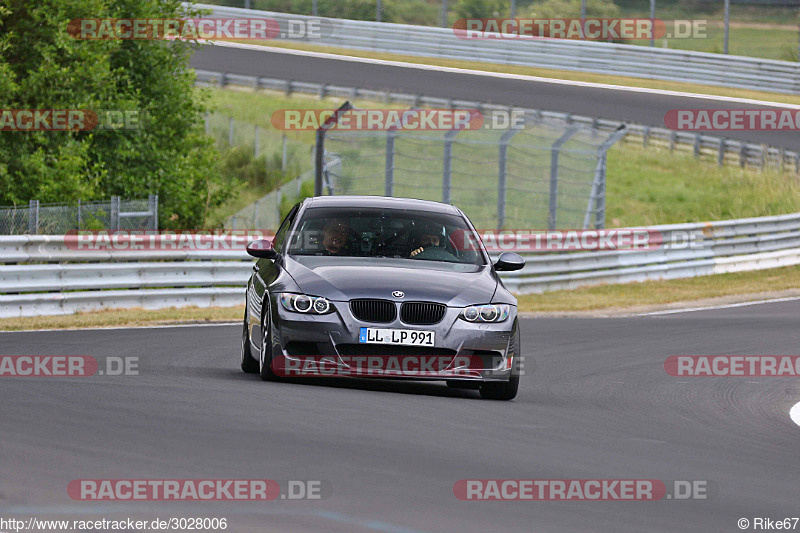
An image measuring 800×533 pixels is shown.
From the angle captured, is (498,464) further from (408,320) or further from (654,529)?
(408,320)

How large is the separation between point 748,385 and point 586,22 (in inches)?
1376

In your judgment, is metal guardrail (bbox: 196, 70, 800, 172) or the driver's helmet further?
metal guardrail (bbox: 196, 70, 800, 172)

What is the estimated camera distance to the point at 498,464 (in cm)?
741

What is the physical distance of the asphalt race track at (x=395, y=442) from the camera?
6199mm

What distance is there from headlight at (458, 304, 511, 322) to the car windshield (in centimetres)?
96

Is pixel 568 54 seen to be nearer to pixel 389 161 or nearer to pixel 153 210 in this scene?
pixel 389 161

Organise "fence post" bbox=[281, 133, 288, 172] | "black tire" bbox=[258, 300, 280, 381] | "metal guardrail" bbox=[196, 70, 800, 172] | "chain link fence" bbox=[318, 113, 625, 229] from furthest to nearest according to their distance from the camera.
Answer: "metal guardrail" bbox=[196, 70, 800, 172]
"fence post" bbox=[281, 133, 288, 172]
"chain link fence" bbox=[318, 113, 625, 229]
"black tire" bbox=[258, 300, 280, 381]

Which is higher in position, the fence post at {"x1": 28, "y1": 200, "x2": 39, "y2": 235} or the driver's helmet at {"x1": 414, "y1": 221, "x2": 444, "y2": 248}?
the driver's helmet at {"x1": 414, "y1": 221, "x2": 444, "y2": 248}

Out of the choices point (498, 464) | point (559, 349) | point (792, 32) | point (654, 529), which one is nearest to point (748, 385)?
point (559, 349)

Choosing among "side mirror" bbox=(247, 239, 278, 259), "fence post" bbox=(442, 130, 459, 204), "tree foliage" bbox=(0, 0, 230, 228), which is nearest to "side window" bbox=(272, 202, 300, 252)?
"side mirror" bbox=(247, 239, 278, 259)

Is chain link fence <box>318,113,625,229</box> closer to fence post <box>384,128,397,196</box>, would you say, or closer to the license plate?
fence post <box>384,128,397,196</box>

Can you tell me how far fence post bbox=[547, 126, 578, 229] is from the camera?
25547 mm

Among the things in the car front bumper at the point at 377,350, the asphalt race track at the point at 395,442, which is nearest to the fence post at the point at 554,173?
the asphalt race track at the point at 395,442

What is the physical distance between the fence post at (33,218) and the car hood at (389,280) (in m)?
8.18
